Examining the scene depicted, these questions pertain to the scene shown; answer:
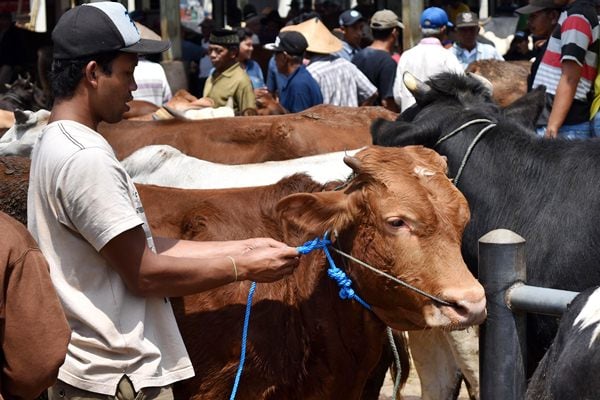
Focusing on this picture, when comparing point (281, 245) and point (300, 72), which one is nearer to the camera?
point (281, 245)

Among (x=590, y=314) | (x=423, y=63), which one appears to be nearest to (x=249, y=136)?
(x=423, y=63)

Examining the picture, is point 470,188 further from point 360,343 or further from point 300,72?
point 300,72

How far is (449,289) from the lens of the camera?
313 centimetres

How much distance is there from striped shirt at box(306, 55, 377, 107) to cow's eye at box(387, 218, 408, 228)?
6.67 m

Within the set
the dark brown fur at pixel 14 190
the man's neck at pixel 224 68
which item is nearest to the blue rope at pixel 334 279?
the dark brown fur at pixel 14 190

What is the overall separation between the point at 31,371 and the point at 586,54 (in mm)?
4014

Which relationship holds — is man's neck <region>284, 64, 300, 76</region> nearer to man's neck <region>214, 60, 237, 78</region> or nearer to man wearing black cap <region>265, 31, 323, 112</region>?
man wearing black cap <region>265, 31, 323, 112</region>

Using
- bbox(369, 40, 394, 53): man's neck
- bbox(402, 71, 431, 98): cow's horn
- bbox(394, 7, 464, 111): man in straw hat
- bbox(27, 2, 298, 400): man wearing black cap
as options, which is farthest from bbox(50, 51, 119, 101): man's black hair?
bbox(369, 40, 394, 53): man's neck

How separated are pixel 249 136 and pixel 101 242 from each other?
14.4 ft

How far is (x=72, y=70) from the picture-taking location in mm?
3045

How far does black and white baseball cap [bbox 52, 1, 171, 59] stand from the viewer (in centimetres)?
302

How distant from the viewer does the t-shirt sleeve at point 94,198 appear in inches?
113

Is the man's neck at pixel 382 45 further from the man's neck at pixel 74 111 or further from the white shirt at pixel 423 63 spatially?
the man's neck at pixel 74 111

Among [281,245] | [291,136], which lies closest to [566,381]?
[281,245]
